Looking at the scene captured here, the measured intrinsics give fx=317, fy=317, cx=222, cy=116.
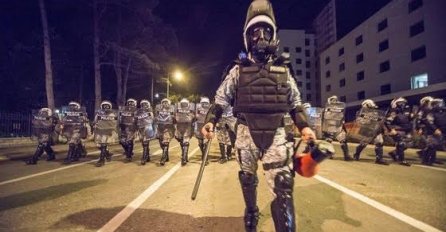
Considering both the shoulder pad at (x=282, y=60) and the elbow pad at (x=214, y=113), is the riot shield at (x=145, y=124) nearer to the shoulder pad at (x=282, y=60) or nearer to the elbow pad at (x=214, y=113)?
the elbow pad at (x=214, y=113)

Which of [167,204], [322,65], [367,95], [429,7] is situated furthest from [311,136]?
[322,65]

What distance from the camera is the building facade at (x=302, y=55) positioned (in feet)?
231

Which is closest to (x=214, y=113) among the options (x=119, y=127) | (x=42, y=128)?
(x=119, y=127)

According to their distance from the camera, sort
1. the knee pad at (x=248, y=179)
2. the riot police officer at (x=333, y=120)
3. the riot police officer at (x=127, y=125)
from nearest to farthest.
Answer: the knee pad at (x=248, y=179) < the riot police officer at (x=127, y=125) < the riot police officer at (x=333, y=120)

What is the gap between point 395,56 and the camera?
34062 millimetres

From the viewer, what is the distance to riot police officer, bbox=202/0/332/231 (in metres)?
3.26

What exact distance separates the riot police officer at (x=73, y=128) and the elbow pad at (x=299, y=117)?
8995 mm

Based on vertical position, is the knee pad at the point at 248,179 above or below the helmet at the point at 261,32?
below

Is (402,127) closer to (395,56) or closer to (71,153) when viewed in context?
(71,153)

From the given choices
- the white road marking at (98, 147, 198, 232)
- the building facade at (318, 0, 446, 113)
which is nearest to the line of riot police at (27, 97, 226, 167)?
the white road marking at (98, 147, 198, 232)

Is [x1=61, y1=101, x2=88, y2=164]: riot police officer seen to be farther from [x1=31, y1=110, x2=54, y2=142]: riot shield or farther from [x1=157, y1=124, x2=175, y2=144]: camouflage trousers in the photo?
[x1=157, y1=124, x2=175, y2=144]: camouflage trousers

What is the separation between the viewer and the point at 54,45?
1034 inches

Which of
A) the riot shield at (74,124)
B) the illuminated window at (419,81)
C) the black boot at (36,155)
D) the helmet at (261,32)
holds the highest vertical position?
the illuminated window at (419,81)

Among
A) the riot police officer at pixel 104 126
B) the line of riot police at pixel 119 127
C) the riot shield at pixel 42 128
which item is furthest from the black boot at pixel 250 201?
the riot shield at pixel 42 128
